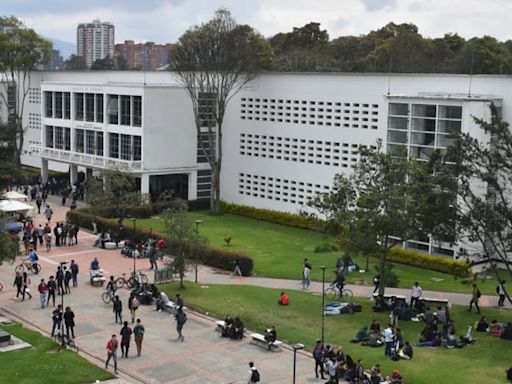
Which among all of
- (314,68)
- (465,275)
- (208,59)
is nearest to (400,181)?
(465,275)

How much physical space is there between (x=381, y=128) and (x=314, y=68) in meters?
48.5

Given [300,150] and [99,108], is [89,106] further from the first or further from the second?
[300,150]

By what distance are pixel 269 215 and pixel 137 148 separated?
38.8 feet

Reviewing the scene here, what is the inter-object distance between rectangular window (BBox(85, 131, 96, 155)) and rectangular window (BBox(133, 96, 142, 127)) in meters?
6.52

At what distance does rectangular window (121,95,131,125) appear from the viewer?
60125mm

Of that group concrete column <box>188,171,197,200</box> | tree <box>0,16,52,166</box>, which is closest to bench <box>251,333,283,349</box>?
concrete column <box>188,171,197,200</box>

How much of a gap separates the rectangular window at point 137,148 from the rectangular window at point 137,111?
1062 mm

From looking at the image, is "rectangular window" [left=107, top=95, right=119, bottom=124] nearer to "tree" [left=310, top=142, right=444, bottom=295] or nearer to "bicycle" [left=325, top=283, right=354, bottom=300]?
"bicycle" [left=325, top=283, right=354, bottom=300]

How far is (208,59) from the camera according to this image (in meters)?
55.4

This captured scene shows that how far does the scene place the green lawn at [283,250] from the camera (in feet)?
128

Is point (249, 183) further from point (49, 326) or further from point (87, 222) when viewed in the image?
point (49, 326)

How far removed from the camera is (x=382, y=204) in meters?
32.2

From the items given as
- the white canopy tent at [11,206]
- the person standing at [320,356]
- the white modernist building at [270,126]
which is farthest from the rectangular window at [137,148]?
the person standing at [320,356]

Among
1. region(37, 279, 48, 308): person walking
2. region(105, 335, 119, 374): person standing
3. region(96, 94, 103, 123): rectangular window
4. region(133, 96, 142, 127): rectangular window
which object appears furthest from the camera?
region(96, 94, 103, 123): rectangular window
